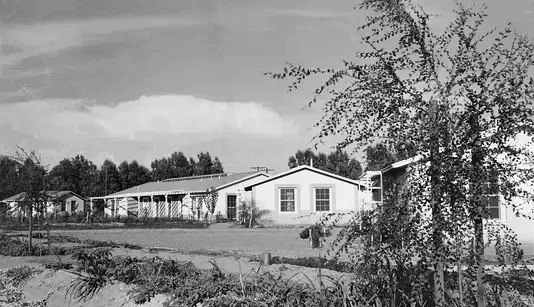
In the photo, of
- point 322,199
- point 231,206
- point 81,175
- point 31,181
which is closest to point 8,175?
point 31,181

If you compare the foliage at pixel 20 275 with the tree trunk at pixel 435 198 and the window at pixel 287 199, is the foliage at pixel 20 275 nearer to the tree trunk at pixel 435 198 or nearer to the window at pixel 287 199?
the tree trunk at pixel 435 198

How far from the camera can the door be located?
141 ft

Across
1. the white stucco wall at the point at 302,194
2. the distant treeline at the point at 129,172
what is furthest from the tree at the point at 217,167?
the white stucco wall at the point at 302,194

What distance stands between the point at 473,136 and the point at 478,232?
0.82 m

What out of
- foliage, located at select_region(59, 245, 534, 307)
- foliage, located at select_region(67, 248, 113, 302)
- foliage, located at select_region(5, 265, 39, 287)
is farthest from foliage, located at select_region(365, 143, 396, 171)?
foliage, located at select_region(5, 265, 39, 287)

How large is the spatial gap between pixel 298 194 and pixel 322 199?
5.30 ft

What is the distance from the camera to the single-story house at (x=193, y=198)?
1679 inches

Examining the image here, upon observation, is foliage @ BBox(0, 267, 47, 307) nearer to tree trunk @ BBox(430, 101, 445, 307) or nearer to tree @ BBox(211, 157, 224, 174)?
tree trunk @ BBox(430, 101, 445, 307)

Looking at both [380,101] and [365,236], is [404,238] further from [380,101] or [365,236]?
[380,101]

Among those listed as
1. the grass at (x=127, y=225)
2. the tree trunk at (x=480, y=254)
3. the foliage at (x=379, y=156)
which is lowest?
the grass at (x=127, y=225)

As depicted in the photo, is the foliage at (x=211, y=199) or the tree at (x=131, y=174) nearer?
the foliage at (x=211, y=199)

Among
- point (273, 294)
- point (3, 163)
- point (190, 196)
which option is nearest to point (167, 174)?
point (190, 196)

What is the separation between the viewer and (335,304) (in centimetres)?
616

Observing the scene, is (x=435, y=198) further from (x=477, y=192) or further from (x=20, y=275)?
(x=20, y=275)
